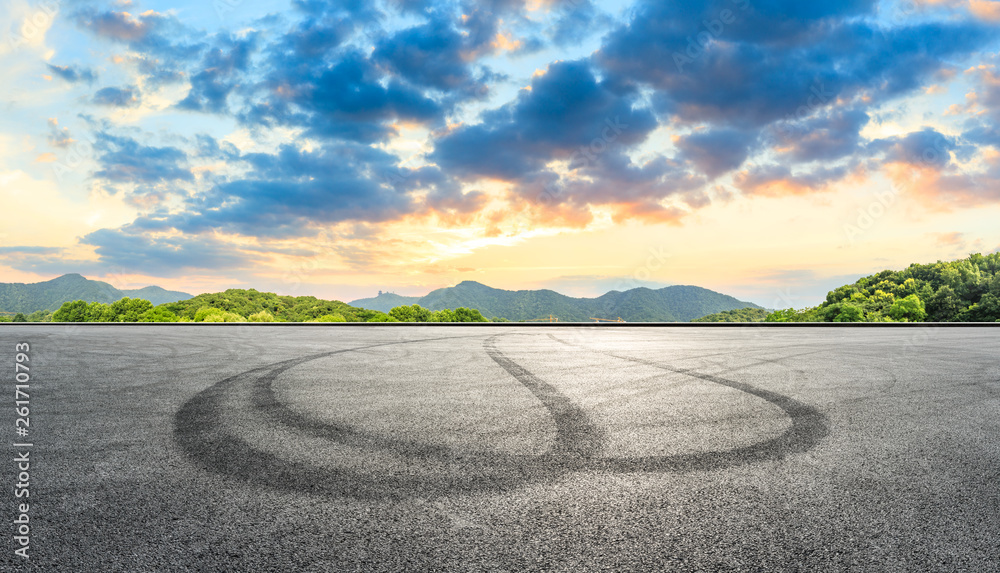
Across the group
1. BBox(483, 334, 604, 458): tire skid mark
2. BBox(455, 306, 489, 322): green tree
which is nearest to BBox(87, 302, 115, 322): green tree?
BBox(455, 306, 489, 322): green tree

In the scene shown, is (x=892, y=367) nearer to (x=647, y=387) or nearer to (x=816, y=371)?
(x=816, y=371)

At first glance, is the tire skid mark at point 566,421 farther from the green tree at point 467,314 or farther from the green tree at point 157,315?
the green tree at point 467,314

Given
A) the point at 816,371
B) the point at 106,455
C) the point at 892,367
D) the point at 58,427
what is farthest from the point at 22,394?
the point at 892,367

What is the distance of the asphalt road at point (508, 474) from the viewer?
238cm

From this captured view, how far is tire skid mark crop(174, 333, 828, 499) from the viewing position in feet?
10.4

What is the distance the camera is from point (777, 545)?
2428 mm

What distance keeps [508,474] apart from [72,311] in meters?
53.8

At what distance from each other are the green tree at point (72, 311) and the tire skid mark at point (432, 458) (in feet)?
161

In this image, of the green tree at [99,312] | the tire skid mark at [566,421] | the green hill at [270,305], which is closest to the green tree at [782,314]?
the green hill at [270,305]

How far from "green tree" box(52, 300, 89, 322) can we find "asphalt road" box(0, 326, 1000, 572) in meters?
45.2

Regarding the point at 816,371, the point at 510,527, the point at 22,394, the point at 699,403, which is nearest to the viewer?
the point at 510,527

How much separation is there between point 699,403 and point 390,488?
13.1ft

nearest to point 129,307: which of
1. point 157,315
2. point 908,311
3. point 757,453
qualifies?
point 157,315

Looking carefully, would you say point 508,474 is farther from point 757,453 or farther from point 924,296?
point 924,296
